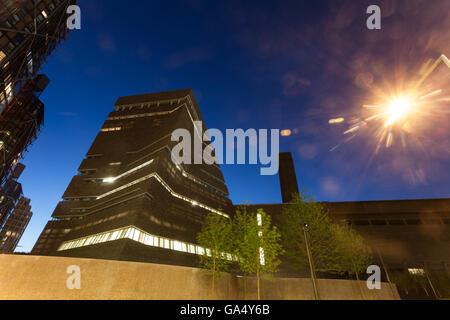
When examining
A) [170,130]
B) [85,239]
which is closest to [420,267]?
[170,130]

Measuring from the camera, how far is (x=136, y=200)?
31344 millimetres

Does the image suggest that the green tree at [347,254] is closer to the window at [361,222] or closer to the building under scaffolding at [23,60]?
the window at [361,222]

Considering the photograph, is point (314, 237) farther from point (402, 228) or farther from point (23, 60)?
point (23, 60)

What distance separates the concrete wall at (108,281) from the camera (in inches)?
413

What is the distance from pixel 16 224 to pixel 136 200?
8157 inches

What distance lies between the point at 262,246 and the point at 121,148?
4670cm

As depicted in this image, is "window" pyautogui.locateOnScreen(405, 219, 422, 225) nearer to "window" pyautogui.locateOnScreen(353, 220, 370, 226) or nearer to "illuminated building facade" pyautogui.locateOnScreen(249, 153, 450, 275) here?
"illuminated building facade" pyautogui.locateOnScreen(249, 153, 450, 275)

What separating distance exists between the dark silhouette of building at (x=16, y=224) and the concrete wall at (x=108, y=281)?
674 ft

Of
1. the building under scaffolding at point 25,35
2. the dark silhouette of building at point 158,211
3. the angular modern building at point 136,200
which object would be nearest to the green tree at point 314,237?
the dark silhouette of building at point 158,211

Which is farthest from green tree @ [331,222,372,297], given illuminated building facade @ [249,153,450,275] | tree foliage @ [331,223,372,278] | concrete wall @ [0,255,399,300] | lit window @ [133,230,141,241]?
lit window @ [133,230,141,241]
